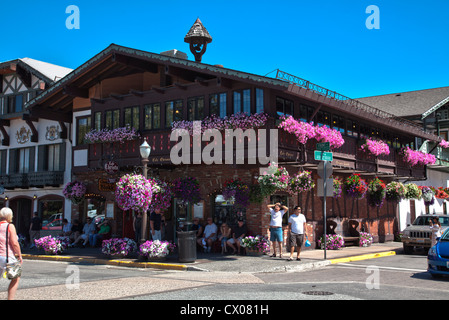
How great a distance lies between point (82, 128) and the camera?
24.0 metres

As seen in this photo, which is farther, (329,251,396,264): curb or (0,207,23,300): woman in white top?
(329,251,396,264): curb

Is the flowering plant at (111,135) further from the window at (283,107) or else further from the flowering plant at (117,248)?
the window at (283,107)

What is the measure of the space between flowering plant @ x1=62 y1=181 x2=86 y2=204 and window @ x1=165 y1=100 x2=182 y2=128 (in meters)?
5.97

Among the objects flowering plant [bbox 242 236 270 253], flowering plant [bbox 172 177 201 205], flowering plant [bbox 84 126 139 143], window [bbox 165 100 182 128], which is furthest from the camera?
flowering plant [bbox 84 126 139 143]

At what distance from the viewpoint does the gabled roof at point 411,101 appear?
34.3 metres

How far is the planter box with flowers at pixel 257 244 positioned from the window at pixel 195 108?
5244mm

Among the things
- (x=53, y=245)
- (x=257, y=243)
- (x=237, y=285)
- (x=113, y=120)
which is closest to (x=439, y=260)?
(x=237, y=285)

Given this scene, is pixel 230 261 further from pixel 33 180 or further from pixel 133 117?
pixel 33 180

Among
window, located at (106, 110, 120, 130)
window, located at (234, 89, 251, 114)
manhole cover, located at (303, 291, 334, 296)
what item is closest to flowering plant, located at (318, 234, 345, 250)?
window, located at (234, 89, 251, 114)

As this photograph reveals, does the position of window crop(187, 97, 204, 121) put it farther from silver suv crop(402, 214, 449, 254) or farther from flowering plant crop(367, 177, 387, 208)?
flowering plant crop(367, 177, 387, 208)

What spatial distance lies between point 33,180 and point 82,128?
15.9 feet

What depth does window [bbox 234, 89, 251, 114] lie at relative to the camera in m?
17.7
